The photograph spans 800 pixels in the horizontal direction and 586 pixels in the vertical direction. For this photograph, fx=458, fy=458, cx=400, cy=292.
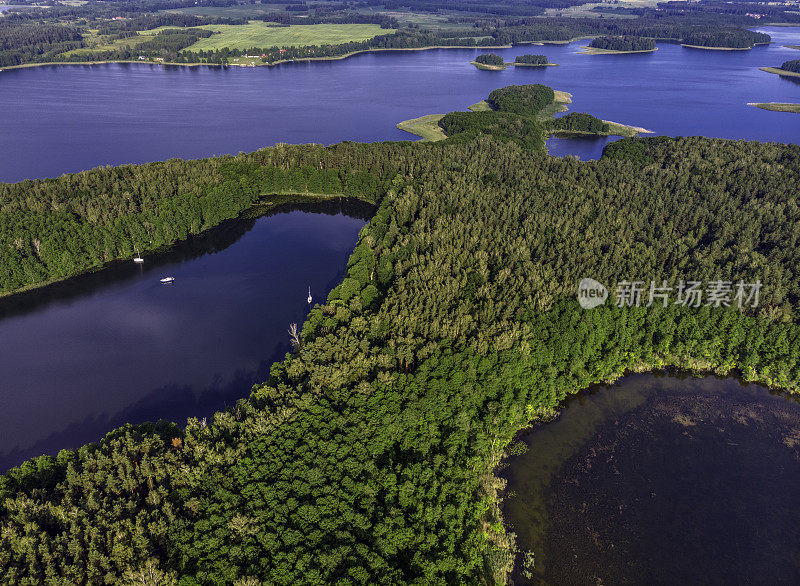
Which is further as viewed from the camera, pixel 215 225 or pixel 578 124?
pixel 578 124

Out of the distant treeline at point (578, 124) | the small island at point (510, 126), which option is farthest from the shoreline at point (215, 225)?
the distant treeline at point (578, 124)

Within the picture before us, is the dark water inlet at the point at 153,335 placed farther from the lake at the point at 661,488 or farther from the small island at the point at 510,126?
the small island at the point at 510,126

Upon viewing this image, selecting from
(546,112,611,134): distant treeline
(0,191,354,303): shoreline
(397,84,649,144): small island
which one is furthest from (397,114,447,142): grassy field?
(0,191,354,303): shoreline

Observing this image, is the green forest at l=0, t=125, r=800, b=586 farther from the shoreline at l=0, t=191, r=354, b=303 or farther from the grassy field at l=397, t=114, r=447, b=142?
the grassy field at l=397, t=114, r=447, b=142

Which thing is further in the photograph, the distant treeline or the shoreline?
the distant treeline

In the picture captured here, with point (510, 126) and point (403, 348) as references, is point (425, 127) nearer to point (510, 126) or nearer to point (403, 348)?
point (510, 126)

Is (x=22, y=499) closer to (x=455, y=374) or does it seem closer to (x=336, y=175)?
(x=455, y=374)

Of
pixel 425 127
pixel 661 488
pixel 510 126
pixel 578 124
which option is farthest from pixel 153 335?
pixel 578 124
